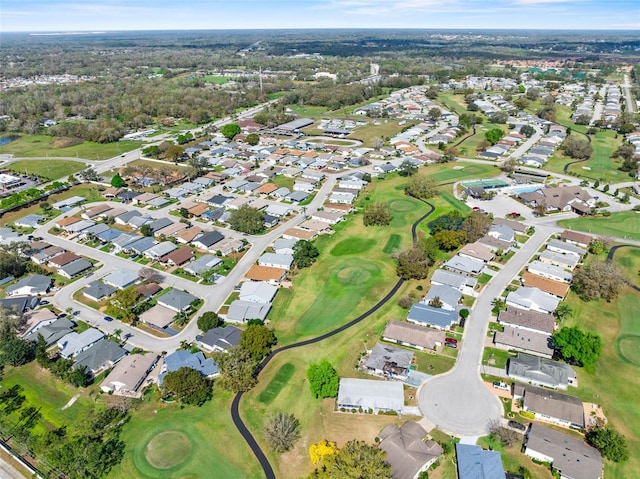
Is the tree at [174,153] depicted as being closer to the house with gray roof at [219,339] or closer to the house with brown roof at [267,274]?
the house with brown roof at [267,274]

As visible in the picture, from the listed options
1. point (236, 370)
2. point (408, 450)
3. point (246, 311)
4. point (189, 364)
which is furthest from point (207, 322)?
point (408, 450)

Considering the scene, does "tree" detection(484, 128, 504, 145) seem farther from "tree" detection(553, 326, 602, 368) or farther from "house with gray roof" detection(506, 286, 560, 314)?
"tree" detection(553, 326, 602, 368)

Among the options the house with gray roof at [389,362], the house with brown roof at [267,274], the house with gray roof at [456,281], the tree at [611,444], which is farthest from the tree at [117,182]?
the tree at [611,444]

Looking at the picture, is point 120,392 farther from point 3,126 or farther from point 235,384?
point 3,126

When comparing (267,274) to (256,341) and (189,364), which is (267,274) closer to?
(256,341)

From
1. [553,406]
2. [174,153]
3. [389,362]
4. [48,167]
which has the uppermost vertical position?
[174,153]

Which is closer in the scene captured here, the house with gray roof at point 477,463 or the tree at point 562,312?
the house with gray roof at point 477,463
